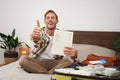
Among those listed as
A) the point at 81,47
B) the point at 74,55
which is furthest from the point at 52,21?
the point at 81,47

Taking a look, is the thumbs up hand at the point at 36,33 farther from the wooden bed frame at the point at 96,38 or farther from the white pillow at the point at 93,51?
the wooden bed frame at the point at 96,38

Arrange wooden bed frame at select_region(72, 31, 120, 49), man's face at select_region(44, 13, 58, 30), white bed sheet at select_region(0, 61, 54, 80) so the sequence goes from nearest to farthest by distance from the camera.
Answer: white bed sheet at select_region(0, 61, 54, 80)
man's face at select_region(44, 13, 58, 30)
wooden bed frame at select_region(72, 31, 120, 49)

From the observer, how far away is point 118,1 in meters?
2.99

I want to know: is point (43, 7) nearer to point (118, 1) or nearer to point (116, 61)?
point (118, 1)

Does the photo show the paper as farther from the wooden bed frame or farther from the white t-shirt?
the wooden bed frame

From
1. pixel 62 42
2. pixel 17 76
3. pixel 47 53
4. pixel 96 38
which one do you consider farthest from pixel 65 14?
pixel 17 76

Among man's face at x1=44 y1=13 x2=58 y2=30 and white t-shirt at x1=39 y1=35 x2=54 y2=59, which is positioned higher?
man's face at x1=44 y1=13 x2=58 y2=30

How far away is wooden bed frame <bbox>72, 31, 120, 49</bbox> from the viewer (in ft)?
9.73

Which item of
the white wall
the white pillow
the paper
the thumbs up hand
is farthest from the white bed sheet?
the white wall

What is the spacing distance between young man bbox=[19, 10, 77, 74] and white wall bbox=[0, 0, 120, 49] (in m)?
0.82

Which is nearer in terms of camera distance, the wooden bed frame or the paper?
the paper

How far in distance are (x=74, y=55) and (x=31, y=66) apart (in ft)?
1.42

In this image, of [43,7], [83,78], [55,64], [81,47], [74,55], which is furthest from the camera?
[43,7]

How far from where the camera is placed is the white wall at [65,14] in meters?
3.05
